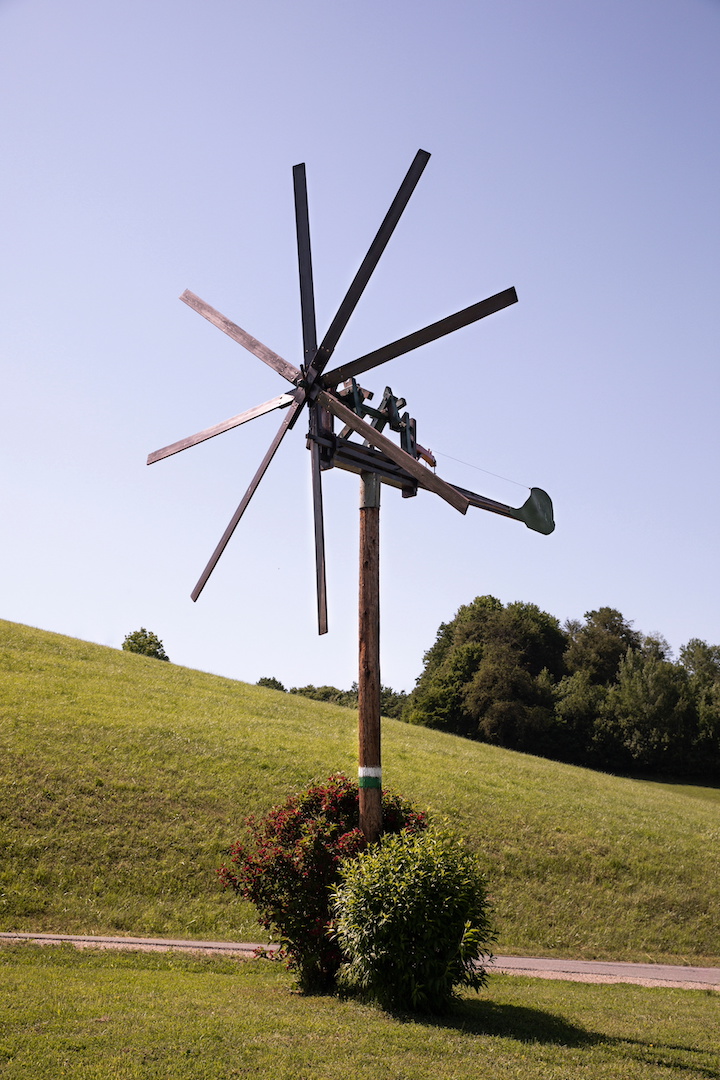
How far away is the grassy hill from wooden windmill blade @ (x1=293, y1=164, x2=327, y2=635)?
303 inches

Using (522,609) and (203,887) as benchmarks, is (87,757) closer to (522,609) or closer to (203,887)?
(203,887)

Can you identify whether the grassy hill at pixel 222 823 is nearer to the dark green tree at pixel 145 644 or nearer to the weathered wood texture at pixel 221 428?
the weathered wood texture at pixel 221 428

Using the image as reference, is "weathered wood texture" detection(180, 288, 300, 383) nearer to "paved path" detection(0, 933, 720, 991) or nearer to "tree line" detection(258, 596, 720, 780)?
"paved path" detection(0, 933, 720, 991)

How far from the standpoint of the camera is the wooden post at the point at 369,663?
9.80 m

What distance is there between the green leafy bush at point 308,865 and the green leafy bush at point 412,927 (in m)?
0.64

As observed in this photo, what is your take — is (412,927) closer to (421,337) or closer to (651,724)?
(421,337)

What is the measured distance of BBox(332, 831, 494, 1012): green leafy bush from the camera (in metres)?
8.38

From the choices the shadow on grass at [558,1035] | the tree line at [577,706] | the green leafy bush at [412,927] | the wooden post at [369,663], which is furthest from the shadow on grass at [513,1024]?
the tree line at [577,706]

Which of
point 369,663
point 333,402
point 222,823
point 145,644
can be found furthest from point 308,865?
point 145,644

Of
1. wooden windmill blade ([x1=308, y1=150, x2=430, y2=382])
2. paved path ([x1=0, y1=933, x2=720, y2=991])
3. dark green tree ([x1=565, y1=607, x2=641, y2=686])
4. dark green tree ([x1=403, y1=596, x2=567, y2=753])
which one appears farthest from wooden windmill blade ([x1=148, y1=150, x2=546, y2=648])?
dark green tree ([x1=565, y1=607, x2=641, y2=686])

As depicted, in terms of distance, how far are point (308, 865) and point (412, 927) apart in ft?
6.05

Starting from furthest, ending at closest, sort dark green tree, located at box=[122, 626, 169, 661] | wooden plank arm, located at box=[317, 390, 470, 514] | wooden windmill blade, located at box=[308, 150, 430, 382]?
dark green tree, located at box=[122, 626, 169, 661], wooden windmill blade, located at box=[308, 150, 430, 382], wooden plank arm, located at box=[317, 390, 470, 514]

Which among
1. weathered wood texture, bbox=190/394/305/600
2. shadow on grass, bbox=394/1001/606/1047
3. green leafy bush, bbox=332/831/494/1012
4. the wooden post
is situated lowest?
shadow on grass, bbox=394/1001/606/1047

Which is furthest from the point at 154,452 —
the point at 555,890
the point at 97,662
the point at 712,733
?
the point at 712,733
